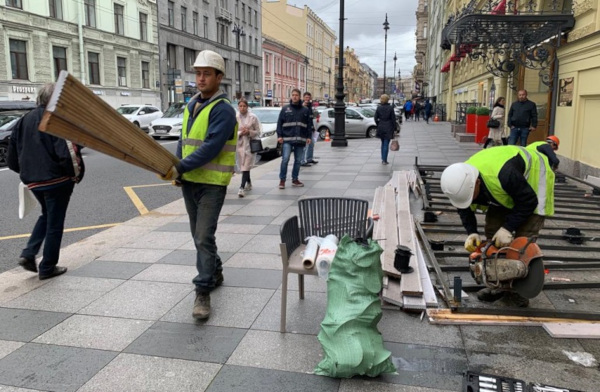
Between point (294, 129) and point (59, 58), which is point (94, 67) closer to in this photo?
point (59, 58)

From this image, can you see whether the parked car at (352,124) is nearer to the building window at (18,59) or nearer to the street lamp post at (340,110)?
the street lamp post at (340,110)

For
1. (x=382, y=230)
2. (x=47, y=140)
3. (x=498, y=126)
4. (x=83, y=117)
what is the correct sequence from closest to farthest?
(x=83, y=117), (x=47, y=140), (x=382, y=230), (x=498, y=126)

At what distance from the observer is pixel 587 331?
11.4 ft

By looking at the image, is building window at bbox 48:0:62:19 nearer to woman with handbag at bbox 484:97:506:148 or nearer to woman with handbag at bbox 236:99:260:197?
woman with handbag at bbox 236:99:260:197

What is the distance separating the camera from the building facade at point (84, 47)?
28656 millimetres

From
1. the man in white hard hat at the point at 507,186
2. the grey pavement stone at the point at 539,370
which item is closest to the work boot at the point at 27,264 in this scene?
the man in white hard hat at the point at 507,186

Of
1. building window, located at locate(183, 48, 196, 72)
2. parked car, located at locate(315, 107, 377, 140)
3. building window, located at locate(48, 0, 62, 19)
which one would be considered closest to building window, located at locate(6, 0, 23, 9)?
building window, located at locate(48, 0, 62, 19)

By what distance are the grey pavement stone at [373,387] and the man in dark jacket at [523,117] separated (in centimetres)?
1019

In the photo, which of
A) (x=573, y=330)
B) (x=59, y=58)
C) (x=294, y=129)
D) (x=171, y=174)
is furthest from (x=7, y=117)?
(x=59, y=58)

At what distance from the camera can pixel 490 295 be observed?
4090 mm

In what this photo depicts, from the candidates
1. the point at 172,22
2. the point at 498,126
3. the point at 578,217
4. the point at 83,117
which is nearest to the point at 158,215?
the point at 83,117

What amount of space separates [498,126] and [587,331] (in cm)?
1146

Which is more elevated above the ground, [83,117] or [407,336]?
[83,117]

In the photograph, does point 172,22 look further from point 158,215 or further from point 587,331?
point 587,331
